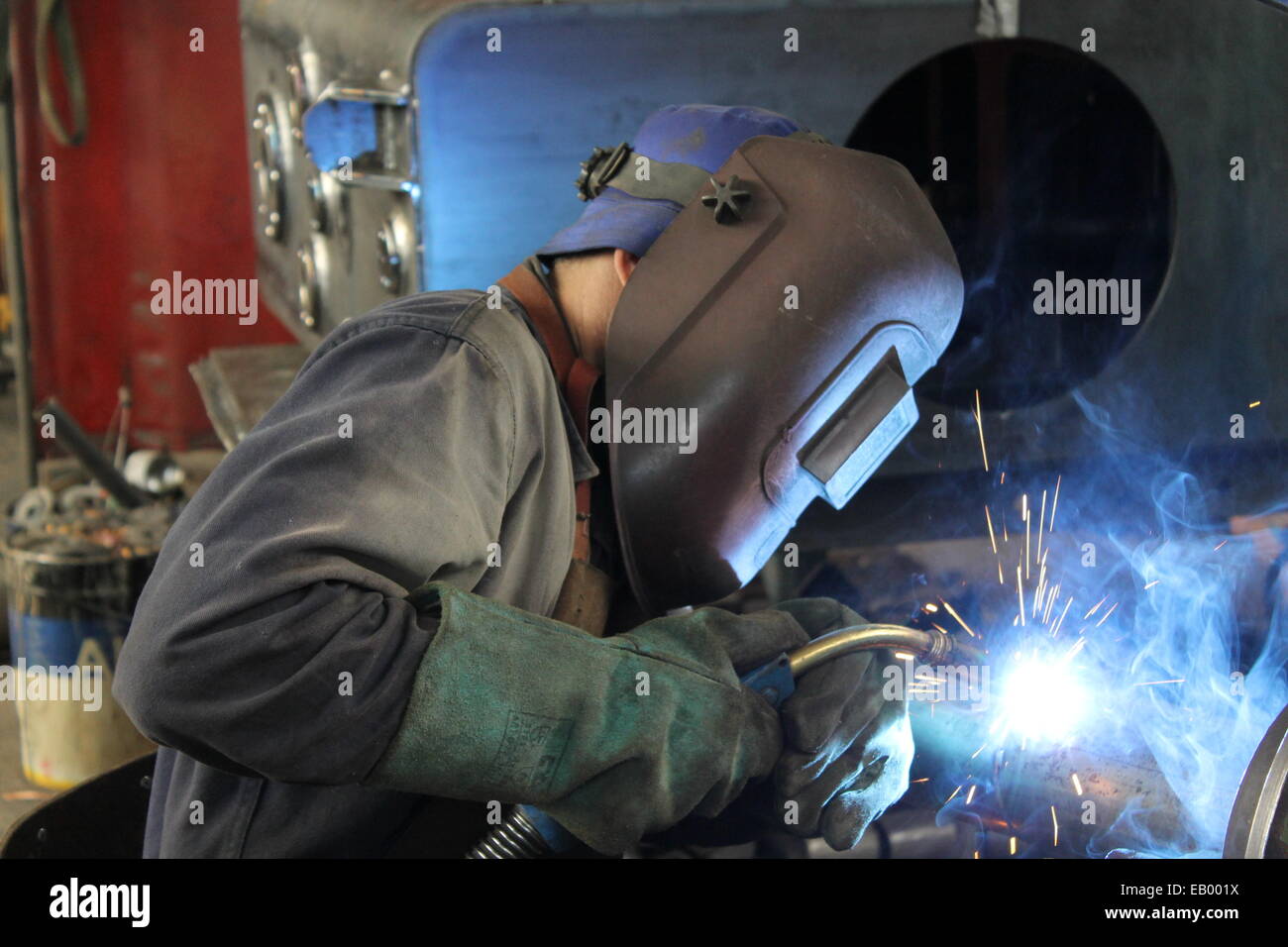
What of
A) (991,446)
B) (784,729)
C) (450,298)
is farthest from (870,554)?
(450,298)

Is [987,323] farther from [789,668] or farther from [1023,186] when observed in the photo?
[789,668]

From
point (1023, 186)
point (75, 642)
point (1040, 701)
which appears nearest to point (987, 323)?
point (1023, 186)

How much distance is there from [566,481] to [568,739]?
0.34 meters

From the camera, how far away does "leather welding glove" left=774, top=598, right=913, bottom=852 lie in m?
1.58

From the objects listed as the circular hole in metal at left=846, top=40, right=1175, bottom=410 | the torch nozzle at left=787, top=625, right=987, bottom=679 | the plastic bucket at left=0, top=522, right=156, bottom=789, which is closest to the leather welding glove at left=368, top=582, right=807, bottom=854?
the torch nozzle at left=787, top=625, right=987, bottom=679

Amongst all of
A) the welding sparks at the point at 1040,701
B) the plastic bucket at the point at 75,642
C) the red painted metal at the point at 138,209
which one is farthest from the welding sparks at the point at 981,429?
the red painted metal at the point at 138,209

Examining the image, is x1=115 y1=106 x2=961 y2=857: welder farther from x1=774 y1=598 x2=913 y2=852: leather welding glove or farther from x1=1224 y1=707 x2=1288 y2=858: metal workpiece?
x1=1224 y1=707 x2=1288 y2=858: metal workpiece

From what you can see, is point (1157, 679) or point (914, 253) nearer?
point (914, 253)

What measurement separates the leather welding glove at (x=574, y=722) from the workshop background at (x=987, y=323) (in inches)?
18.2

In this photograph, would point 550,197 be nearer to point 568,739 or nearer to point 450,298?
point 450,298

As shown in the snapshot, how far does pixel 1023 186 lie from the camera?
3131 millimetres

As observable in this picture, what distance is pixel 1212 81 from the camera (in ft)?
8.81

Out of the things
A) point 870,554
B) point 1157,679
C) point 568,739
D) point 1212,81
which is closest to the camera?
point 568,739
